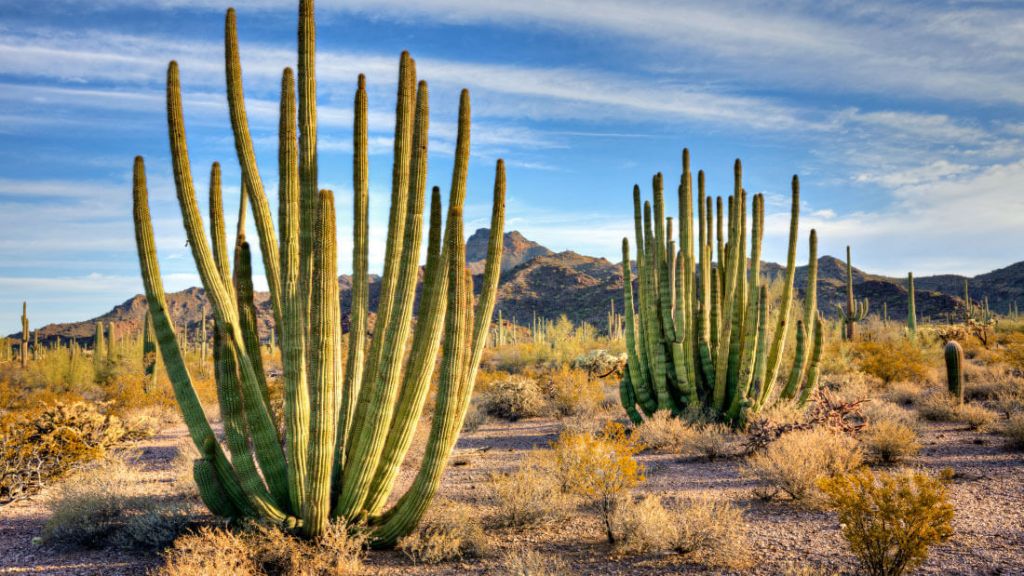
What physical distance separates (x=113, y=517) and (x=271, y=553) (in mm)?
2622

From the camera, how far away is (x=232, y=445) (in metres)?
5.82

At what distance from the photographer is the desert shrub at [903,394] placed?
14.3m

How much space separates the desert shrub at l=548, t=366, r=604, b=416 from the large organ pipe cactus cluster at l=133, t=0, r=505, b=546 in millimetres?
8137

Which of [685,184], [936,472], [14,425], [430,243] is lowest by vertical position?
[936,472]

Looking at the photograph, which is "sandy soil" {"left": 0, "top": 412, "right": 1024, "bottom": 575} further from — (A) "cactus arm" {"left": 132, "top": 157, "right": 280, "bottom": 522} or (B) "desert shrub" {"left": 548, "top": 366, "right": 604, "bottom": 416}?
(B) "desert shrub" {"left": 548, "top": 366, "right": 604, "bottom": 416}

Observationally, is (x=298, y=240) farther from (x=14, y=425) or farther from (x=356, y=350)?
(x=14, y=425)

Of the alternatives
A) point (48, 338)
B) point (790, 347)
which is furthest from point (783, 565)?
point (48, 338)

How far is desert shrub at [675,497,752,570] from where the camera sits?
218 inches

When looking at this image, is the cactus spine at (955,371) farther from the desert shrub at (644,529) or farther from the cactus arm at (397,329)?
the cactus arm at (397,329)

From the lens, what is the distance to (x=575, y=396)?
14.6 meters

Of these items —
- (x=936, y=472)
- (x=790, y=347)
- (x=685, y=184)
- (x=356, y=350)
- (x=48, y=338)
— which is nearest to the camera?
(x=356, y=350)

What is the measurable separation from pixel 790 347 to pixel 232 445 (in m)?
17.0

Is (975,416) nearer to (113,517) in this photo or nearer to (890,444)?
(890,444)

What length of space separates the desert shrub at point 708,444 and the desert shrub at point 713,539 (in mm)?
3651
